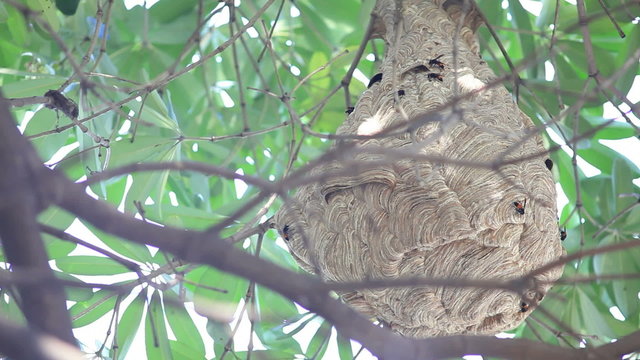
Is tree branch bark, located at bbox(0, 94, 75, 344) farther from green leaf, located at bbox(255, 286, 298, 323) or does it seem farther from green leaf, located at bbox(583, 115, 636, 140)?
green leaf, located at bbox(583, 115, 636, 140)

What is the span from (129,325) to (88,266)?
271 mm

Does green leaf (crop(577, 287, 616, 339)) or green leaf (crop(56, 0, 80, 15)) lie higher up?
green leaf (crop(56, 0, 80, 15))

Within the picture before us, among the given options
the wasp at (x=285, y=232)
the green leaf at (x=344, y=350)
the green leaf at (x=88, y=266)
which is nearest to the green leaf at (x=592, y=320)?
the green leaf at (x=344, y=350)

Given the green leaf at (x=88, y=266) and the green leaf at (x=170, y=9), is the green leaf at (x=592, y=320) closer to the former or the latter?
the green leaf at (x=88, y=266)

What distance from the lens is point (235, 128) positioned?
14.1ft

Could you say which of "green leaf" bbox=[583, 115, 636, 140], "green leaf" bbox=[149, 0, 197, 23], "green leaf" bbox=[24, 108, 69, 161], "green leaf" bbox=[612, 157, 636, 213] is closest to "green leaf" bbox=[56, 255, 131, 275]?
"green leaf" bbox=[24, 108, 69, 161]

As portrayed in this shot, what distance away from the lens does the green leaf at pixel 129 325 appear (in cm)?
282

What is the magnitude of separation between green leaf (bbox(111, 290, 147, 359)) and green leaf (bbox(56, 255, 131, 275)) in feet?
0.54

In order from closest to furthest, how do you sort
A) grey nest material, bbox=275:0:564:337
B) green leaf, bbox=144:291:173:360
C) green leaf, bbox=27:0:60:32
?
grey nest material, bbox=275:0:564:337
green leaf, bbox=144:291:173:360
green leaf, bbox=27:0:60:32

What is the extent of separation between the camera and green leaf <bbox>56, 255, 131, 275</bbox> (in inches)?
117

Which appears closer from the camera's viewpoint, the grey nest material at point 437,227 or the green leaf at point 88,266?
the grey nest material at point 437,227

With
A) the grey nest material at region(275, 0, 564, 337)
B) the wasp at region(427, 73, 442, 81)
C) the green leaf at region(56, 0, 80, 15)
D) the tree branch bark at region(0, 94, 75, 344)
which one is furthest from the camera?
the green leaf at region(56, 0, 80, 15)

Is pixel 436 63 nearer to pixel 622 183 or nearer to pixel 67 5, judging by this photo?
pixel 622 183

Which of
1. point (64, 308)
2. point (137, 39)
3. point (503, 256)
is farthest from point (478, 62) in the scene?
point (64, 308)
